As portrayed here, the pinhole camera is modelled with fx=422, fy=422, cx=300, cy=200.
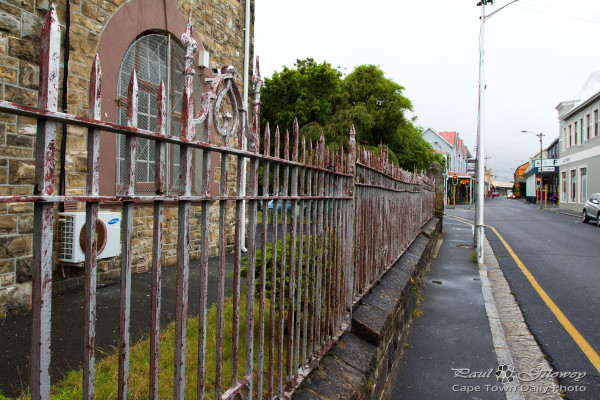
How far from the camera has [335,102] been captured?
2567cm

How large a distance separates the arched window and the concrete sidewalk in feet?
13.0

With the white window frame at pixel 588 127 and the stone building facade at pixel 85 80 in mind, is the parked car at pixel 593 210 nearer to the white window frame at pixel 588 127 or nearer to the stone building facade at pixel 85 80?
the white window frame at pixel 588 127

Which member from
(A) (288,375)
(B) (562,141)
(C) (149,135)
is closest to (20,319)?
(A) (288,375)

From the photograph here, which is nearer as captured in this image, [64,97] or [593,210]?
[64,97]

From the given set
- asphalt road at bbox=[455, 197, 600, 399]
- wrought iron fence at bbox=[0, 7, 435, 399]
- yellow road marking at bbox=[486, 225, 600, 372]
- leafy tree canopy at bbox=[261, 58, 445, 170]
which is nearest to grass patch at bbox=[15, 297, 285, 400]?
wrought iron fence at bbox=[0, 7, 435, 399]

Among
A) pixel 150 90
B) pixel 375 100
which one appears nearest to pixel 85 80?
pixel 150 90

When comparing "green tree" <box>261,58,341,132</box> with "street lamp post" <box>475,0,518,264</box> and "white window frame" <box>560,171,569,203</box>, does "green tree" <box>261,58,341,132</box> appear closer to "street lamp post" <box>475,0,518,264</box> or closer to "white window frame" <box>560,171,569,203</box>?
"street lamp post" <box>475,0,518,264</box>

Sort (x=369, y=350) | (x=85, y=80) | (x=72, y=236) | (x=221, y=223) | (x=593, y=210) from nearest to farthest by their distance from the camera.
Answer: (x=221, y=223) → (x=369, y=350) → (x=72, y=236) → (x=85, y=80) → (x=593, y=210)

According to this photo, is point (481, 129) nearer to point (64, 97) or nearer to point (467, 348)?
point (467, 348)

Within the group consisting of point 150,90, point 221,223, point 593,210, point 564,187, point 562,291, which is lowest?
point 562,291

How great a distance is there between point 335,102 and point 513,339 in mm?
21826

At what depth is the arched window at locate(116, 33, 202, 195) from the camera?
586 centimetres

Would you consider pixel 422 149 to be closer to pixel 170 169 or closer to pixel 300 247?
pixel 170 169

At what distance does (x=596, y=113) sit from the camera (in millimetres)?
28000
